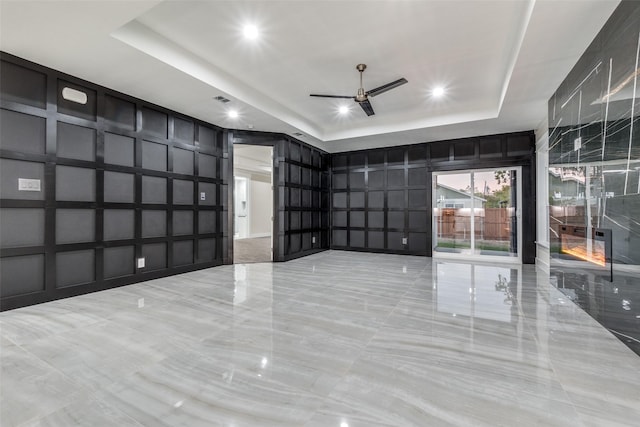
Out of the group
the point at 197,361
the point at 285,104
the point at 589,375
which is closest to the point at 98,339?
the point at 197,361

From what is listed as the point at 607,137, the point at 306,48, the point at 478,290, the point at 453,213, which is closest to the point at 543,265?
the point at 453,213

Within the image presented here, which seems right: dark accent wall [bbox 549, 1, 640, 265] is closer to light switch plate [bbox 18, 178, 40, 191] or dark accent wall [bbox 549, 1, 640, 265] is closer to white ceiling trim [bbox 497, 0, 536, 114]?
white ceiling trim [bbox 497, 0, 536, 114]

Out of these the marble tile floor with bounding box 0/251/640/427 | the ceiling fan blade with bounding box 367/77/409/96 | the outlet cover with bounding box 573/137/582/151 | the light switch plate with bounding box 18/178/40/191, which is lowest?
Result: the marble tile floor with bounding box 0/251/640/427

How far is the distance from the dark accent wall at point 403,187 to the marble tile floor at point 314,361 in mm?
3278

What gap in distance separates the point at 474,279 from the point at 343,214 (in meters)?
4.11

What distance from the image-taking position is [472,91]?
459cm

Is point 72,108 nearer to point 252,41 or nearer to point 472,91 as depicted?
point 252,41

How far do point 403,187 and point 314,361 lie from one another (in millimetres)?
5900

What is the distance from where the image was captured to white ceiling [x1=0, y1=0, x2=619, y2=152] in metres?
2.63

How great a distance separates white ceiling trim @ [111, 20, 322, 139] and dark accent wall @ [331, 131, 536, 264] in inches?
125

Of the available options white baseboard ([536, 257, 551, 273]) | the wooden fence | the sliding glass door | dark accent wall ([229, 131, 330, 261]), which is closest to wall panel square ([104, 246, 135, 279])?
dark accent wall ([229, 131, 330, 261])

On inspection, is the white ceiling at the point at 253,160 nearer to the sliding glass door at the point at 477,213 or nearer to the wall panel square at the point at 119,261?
the wall panel square at the point at 119,261

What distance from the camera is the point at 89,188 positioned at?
3.74 m

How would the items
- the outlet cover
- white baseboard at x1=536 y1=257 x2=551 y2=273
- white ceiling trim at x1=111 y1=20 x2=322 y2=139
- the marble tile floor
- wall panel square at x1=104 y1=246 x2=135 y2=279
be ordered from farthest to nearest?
white baseboard at x1=536 y1=257 x2=551 y2=273 → wall panel square at x1=104 y1=246 x2=135 y2=279 → the outlet cover → white ceiling trim at x1=111 y1=20 x2=322 y2=139 → the marble tile floor
